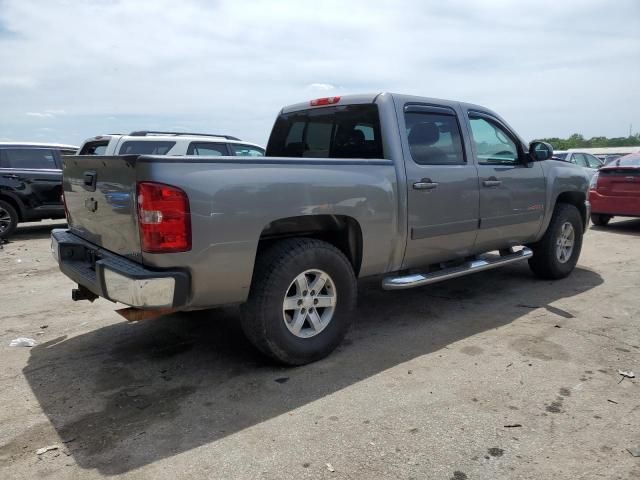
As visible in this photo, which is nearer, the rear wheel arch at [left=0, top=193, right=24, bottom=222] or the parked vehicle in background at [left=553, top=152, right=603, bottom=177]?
the rear wheel arch at [left=0, top=193, right=24, bottom=222]

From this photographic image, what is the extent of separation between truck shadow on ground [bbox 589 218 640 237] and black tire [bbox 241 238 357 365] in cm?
775

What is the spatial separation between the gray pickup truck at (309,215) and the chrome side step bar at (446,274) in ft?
0.05

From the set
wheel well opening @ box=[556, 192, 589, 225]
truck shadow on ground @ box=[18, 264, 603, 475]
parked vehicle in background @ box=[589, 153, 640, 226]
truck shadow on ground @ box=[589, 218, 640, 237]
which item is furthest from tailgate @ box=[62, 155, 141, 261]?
truck shadow on ground @ box=[589, 218, 640, 237]

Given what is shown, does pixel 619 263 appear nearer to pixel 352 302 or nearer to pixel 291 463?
pixel 352 302

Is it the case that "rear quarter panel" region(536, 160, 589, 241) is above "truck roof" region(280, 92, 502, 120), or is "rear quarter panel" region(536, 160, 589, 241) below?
below

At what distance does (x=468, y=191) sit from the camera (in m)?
4.58

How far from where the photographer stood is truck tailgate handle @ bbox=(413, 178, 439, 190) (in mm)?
4111

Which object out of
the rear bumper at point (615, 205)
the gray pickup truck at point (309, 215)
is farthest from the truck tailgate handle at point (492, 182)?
the rear bumper at point (615, 205)

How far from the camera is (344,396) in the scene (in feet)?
10.5

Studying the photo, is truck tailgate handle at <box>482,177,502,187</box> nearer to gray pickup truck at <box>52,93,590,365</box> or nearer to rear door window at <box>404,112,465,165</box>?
gray pickup truck at <box>52,93,590,365</box>

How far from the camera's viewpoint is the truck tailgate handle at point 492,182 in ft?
15.6

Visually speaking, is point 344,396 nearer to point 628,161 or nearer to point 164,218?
point 164,218

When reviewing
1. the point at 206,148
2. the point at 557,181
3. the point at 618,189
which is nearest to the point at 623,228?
the point at 618,189

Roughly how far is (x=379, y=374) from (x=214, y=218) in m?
1.54
